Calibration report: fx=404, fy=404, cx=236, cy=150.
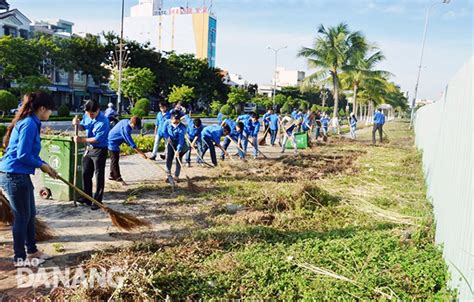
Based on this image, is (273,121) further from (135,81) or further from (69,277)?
(135,81)

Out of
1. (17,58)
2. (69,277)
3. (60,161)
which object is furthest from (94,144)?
(17,58)

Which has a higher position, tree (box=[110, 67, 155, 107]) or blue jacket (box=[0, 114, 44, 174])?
tree (box=[110, 67, 155, 107])

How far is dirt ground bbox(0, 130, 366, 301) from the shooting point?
4031mm

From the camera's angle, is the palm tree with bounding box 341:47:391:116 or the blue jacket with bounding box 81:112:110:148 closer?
the blue jacket with bounding box 81:112:110:148

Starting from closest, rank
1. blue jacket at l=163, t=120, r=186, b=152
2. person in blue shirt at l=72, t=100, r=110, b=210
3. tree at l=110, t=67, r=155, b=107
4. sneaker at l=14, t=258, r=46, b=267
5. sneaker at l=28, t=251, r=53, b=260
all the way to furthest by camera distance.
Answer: sneaker at l=14, t=258, r=46, b=267 < sneaker at l=28, t=251, r=53, b=260 < person in blue shirt at l=72, t=100, r=110, b=210 < blue jacket at l=163, t=120, r=186, b=152 < tree at l=110, t=67, r=155, b=107

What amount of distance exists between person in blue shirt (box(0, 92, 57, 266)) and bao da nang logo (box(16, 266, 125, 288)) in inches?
8.1

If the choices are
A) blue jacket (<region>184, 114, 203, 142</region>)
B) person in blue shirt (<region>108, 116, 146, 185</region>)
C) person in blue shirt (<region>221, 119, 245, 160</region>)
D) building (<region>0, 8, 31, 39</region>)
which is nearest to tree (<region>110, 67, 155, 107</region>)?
building (<region>0, 8, 31, 39</region>)

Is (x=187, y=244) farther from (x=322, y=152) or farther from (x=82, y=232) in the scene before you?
(x=322, y=152)

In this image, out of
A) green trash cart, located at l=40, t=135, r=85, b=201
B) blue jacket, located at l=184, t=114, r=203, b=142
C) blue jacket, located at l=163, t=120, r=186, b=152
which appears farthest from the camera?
blue jacket, located at l=184, t=114, r=203, b=142

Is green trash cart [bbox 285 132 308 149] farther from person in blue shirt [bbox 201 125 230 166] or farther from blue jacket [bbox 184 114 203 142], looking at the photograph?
blue jacket [bbox 184 114 203 142]

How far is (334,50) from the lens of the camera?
24.7 meters

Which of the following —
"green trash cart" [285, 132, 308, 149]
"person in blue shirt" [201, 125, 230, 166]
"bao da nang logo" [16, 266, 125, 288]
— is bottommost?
"bao da nang logo" [16, 266, 125, 288]

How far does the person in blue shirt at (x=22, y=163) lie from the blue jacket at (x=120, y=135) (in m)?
2.99

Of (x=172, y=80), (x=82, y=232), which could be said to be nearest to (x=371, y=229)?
(x=82, y=232)
